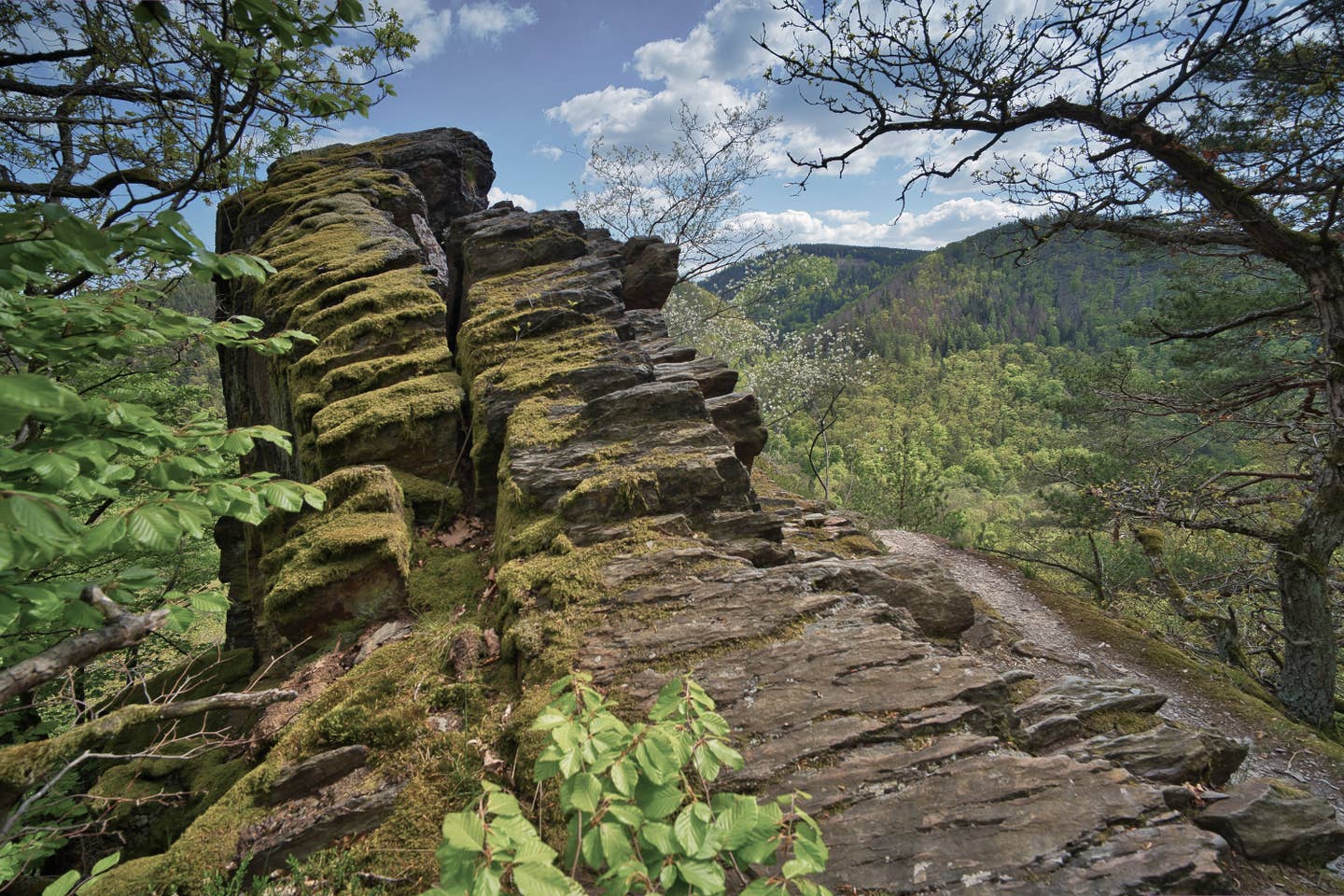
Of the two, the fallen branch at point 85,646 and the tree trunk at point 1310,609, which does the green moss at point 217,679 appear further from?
the tree trunk at point 1310,609

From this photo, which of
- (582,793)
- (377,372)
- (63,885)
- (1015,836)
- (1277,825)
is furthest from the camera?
(377,372)

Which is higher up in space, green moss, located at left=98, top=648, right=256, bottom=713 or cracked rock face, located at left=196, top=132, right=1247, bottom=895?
cracked rock face, located at left=196, top=132, right=1247, bottom=895

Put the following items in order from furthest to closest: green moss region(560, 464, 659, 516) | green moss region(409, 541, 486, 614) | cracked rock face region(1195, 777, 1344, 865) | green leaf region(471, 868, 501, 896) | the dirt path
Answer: the dirt path
green moss region(409, 541, 486, 614)
green moss region(560, 464, 659, 516)
cracked rock face region(1195, 777, 1344, 865)
green leaf region(471, 868, 501, 896)

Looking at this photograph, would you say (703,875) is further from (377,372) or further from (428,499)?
(377,372)

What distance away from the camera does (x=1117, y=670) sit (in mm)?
9477

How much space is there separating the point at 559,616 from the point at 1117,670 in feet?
35.2

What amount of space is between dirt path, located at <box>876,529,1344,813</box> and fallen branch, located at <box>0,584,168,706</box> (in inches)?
262

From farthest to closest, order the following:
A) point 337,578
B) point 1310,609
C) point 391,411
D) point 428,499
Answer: point 1310,609 → point 391,411 → point 428,499 → point 337,578

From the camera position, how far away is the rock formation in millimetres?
2752

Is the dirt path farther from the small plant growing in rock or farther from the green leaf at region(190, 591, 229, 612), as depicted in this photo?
the green leaf at region(190, 591, 229, 612)

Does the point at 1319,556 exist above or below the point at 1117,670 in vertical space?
above

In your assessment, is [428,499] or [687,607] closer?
[687,607]

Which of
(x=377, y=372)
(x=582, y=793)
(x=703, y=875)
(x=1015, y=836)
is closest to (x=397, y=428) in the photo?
(x=377, y=372)

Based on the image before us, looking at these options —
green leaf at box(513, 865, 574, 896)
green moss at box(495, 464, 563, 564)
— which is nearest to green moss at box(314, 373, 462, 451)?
green moss at box(495, 464, 563, 564)
